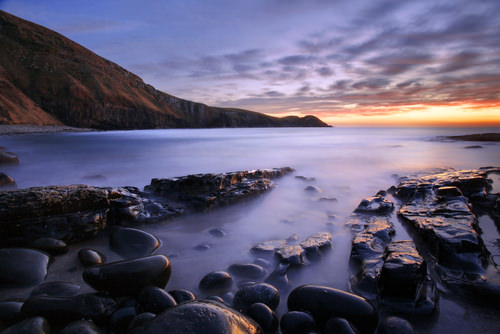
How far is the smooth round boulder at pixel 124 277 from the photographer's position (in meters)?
1.85

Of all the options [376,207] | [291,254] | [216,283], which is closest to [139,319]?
[216,283]

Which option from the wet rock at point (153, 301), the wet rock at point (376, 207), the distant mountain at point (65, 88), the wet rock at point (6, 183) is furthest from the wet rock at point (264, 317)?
the distant mountain at point (65, 88)

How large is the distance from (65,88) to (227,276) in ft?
209

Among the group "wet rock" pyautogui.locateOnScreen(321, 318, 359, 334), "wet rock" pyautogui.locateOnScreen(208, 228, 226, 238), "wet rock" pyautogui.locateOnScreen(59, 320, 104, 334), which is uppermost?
"wet rock" pyautogui.locateOnScreen(59, 320, 104, 334)

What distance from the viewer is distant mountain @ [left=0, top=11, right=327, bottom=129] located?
141ft

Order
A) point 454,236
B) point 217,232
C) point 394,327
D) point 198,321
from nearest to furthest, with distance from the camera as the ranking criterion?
1. point 198,321
2. point 394,327
3. point 454,236
4. point 217,232

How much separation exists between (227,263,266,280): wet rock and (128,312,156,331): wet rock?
2.98ft

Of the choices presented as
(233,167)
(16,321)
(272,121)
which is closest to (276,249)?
(16,321)

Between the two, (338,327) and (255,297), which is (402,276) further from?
(255,297)

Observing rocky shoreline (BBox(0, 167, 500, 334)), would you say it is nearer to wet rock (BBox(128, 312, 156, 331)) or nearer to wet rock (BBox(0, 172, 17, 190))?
wet rock (BBox(128, 312, 156, 331))

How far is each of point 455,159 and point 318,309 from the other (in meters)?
11.5

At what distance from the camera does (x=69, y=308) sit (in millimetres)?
1608

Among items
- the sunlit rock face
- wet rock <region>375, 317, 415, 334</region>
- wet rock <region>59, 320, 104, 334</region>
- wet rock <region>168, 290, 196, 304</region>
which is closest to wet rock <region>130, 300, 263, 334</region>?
wet rock <region>59, 320, 104, 334</region>

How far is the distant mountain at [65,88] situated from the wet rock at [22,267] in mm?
39013
